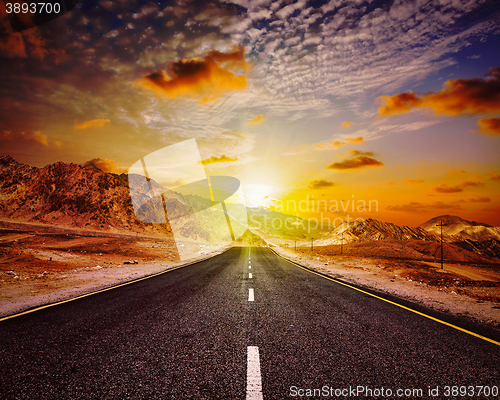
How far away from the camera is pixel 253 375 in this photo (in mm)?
2930

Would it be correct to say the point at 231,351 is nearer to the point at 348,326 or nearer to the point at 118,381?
the point at 118,381

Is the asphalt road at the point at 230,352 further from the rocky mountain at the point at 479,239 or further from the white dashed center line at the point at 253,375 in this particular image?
the rocky mountain at the point at 479,239

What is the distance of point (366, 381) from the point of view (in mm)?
2902

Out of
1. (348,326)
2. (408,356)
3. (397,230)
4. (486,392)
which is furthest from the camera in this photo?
(397,230)

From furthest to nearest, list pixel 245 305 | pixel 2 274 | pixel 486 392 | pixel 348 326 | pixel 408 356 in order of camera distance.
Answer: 1. pixel 2 274
2. pixel 245 305
3. pixel 348 326
4. pixel 408 356
5. pixel 486 392

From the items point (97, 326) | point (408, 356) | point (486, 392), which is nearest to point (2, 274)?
point (97, 326)

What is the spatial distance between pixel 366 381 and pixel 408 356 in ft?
3.93

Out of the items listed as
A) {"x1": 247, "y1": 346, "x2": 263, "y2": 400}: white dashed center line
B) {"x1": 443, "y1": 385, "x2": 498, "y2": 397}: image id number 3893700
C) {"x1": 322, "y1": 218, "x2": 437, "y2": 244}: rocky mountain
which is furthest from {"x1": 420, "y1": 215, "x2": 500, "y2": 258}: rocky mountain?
{"x1": 247, "y1": 346, "x2": 263, "y2": 400}: white dashed center line

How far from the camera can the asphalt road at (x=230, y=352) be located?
275cm

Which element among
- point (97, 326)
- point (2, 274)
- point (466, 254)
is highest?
point (97, 326)

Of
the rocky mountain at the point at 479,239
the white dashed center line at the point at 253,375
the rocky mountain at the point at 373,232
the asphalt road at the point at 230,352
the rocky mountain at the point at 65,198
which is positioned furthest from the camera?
the rocky mountain at the point at 479,239

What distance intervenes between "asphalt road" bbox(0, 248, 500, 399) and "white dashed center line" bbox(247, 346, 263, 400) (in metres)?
0.01

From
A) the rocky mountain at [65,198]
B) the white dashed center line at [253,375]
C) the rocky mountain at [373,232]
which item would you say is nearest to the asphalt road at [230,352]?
the white dashed center line at [253,375]

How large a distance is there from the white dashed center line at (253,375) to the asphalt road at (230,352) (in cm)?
1
